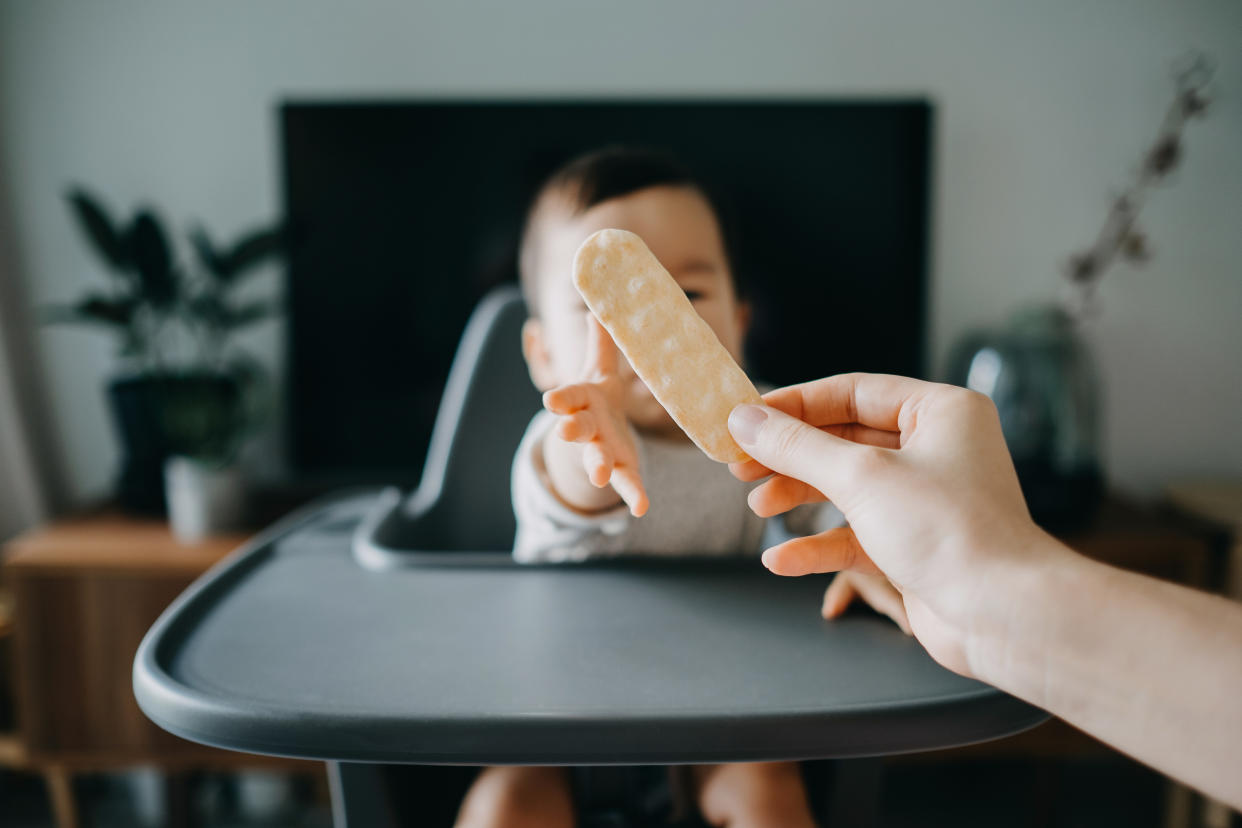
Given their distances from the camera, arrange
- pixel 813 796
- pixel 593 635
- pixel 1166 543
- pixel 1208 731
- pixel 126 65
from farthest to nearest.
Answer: pixel 126 65
pixel 1166 543
pixel 813 796
pixel 593 635
pixel 1208 731

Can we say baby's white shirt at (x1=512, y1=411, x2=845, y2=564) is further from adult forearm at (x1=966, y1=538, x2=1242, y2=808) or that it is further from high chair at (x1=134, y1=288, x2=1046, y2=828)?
adult forearm at (x1=966, y1=538, x2=1242, y2=808)

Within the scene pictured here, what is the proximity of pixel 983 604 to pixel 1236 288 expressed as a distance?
210cm

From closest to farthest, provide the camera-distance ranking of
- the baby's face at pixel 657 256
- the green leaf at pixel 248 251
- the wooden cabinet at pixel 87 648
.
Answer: the baby's face at pixel 657 256 → the wooden cabinet at pixel 87 648 → the green leaf at pixel 248 251

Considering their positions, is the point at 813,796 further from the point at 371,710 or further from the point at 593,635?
the point at 371,710

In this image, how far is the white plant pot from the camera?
1.58 meters

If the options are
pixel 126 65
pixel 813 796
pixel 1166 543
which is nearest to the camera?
pixel 813 796

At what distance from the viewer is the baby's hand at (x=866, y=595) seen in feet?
1.91

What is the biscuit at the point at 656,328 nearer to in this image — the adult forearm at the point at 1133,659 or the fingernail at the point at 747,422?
the fingernail at the point at 747,422

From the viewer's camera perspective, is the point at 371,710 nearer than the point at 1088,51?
Yes

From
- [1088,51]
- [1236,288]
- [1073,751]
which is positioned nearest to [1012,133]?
[1088,51]

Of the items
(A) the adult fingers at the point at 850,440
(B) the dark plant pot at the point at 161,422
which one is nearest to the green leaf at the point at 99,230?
(B) the dark plant pot at the point at 161,422

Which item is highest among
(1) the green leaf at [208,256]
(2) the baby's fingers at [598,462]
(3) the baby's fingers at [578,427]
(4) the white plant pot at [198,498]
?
(1) the green leaf at [208,256]

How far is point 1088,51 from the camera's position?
1903mm

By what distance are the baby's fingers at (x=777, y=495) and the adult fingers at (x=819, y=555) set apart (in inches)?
1.1
